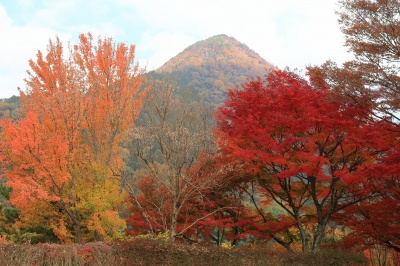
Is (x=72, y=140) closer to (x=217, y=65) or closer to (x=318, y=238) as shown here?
(x=318, y=238)

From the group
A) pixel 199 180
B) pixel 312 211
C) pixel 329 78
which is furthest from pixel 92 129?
pixel 312 211

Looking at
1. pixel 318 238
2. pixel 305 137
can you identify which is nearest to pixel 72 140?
pixel 305 137

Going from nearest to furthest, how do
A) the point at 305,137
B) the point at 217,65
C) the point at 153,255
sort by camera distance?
Result: the point at 153,255, the point at 305,137, the point at 217,65

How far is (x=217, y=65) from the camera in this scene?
90.0 metres

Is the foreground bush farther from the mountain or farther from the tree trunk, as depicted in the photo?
the mountain

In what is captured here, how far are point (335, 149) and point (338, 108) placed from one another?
1.64 m

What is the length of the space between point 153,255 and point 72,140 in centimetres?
577

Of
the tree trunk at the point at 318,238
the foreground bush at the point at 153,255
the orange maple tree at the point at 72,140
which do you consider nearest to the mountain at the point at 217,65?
the orange maple tree at the point at 72,140

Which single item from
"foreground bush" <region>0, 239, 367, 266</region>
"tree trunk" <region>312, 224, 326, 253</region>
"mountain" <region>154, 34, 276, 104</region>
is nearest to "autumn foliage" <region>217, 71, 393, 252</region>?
"tree trunk" <region>312, 224, 326, 253</region>

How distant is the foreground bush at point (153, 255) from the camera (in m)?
8.10

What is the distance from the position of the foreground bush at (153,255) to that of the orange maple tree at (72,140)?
362 centimetres

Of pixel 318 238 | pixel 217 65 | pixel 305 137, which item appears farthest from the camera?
pixel 217 65

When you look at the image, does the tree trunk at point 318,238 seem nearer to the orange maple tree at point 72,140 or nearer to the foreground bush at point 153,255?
the foreground bush at point 153,255

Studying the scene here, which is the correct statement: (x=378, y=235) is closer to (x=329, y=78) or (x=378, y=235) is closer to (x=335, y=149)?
(x=335, y=149)
